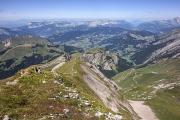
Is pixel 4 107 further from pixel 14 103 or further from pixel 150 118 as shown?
pixel 150 118

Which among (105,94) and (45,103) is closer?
(45,103)

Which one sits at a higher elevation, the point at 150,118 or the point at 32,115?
the point at 32,115

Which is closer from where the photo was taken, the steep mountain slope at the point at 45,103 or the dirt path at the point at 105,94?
the steep mountain slope at the point at 45,103

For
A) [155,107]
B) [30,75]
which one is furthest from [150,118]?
[30,75]

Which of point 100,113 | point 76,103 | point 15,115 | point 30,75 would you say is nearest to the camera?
point 15,115

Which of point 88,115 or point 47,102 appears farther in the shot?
point 47,102

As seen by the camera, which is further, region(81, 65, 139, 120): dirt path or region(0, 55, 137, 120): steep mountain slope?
region(81, 65, 139, 120): dirt path

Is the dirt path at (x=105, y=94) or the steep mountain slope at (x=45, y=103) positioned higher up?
the steep mountain slope at (x=45, y=103)

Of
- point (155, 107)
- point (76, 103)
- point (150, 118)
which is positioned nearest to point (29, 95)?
point (76, 103)

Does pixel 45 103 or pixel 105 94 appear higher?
pixel 45 103

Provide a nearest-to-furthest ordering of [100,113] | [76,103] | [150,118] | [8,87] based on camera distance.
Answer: [100,113]
[76,103]
[8,87]
[150,118]

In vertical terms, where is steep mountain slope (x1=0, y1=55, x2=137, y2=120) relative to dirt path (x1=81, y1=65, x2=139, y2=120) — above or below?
above
